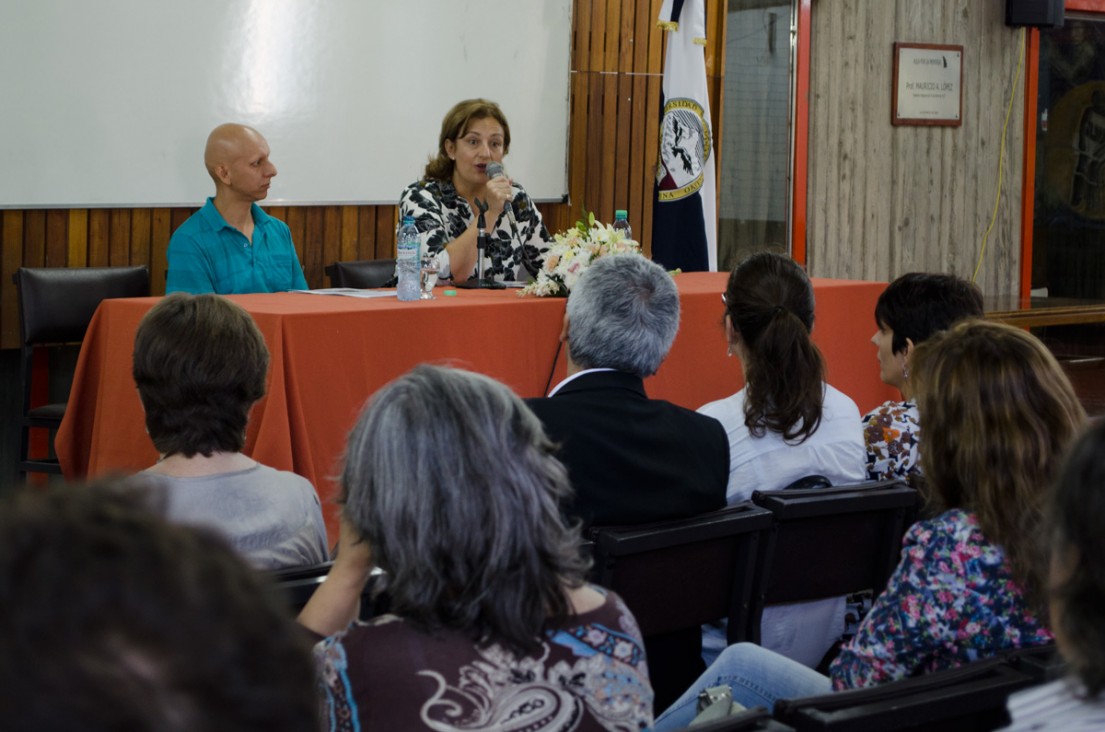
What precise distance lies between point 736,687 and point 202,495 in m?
0.90

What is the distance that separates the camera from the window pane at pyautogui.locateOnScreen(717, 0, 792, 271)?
7.16 meters

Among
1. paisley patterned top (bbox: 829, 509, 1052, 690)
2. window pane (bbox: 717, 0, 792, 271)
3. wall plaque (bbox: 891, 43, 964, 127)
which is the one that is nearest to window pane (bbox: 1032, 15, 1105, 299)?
wall plaque (bbox: 891, 43, 964, 127)

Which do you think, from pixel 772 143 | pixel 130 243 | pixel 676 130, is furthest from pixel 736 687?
pixel 772 143

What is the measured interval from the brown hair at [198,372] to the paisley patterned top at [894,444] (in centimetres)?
131

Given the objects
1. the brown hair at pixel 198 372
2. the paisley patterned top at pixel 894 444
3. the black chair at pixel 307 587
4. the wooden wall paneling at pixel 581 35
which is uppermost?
the wooden wall paneling at pixel 581 35

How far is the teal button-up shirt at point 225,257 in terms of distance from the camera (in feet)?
13.7

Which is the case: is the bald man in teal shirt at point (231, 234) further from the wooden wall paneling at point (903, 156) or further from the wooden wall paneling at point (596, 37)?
the wooden wall paneling at point (903, 156)

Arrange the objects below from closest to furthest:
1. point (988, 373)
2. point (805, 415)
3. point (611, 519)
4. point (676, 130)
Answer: point (988, 373) → point (611, 519) → point (805, 415) → point (676, 130)

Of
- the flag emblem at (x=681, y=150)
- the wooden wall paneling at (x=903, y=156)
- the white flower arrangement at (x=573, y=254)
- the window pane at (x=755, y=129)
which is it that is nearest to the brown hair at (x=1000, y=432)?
the white flower arrangement at (x=573, y=254)

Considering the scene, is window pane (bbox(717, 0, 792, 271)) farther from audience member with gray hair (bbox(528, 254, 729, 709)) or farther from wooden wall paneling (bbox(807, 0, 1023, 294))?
audience member with gray hair (bbox(528, 254, 729, 709))

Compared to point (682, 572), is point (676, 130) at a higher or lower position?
higher

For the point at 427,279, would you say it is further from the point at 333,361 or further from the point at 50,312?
the point at 50,312

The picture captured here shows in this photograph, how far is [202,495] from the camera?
80.0 inches

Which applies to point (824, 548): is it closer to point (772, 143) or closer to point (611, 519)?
point (611, 519)
